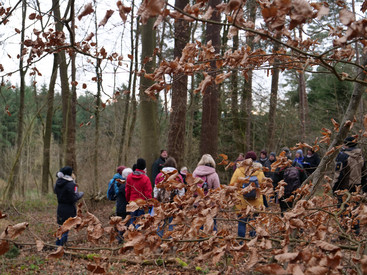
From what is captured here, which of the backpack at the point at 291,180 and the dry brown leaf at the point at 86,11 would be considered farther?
the backpack at the point at 291,180

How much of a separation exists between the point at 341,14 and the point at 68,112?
45.9 feet

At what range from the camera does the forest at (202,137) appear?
6.84ft

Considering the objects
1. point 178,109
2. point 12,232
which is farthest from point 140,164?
point 12,232

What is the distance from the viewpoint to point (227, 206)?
321 centimetres

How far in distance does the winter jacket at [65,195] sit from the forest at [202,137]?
0.64 meters

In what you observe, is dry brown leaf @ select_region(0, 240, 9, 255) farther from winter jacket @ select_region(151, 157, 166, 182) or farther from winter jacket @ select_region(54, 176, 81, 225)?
winter jacket @ select_region(151, 157, 166, 182)

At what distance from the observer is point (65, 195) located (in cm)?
694

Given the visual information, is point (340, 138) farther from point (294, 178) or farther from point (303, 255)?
point (294, 178)

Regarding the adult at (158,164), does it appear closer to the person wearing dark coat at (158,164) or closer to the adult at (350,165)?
the person wearing dark coat at (158,164)

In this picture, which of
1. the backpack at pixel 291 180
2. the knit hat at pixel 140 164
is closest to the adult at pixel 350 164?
the backpack at pixel 291 180

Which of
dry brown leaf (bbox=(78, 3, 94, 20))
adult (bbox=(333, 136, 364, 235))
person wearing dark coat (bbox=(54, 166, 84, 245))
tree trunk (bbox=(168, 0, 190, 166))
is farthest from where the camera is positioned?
tree trunk (bbox=(168, 0, 190, 166))

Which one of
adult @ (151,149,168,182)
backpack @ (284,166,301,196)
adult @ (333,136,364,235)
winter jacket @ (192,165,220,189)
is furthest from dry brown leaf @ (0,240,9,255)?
adult @ (151,149,168,182)

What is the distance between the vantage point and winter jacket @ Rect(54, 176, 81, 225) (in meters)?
6.89

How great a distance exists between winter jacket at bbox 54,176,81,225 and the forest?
2.09ft
